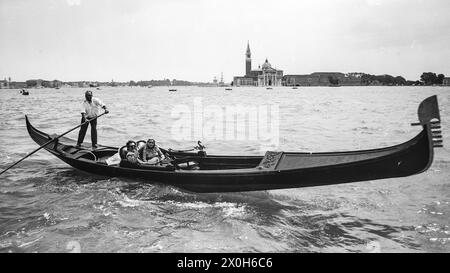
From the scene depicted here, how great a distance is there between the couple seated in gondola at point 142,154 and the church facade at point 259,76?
143235 millimetres

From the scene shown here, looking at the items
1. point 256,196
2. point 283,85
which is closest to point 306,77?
point 283,85

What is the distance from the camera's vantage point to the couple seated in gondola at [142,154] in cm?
698

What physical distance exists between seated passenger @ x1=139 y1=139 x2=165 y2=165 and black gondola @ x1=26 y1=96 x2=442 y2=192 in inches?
16.0

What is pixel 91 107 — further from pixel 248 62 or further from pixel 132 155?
pixel 248 62

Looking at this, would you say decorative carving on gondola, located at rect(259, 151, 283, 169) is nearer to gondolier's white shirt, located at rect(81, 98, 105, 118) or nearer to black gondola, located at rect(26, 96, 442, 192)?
black gondola, located at rect(26, 96, 442, 192)

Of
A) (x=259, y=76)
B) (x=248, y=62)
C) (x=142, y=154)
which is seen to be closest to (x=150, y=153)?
(x=142, y=154)

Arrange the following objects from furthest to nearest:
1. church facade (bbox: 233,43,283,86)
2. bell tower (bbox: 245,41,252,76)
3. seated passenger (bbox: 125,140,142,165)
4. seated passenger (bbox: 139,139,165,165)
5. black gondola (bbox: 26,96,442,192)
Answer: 1. bell tower (bbox: 245,41,252,76)
2. church facade (bbox: 233,43,283,86)
3. seated passenger (bbox: 139,139,165,165)
4. seated passenger (bbox: 125,140,142,165)
5. black gondola (bbox: 26,96,442,192)

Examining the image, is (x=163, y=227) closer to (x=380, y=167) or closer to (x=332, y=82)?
(x=380, y=167)

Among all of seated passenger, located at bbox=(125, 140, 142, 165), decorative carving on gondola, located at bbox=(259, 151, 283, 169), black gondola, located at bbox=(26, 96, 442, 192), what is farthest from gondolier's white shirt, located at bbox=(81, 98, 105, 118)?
decorative carving on gondola, located at bbox=(259, 151, 283, 169)

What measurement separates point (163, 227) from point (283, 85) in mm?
162929

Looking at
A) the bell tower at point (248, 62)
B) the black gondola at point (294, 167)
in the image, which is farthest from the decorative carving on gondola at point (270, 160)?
the bell tower at point (248, 62)

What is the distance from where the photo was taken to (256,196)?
7027mm

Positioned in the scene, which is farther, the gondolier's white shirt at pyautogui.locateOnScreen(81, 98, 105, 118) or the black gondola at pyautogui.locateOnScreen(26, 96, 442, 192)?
the gondolier's white shirt at pyautogui.locateOnScreen(81, 98, 105, 118)

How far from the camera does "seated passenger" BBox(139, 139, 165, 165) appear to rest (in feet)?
23.6
